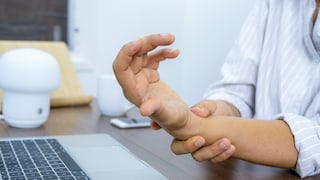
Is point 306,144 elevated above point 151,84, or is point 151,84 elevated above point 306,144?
point 151,84

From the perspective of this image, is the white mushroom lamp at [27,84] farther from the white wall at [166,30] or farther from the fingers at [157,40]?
the white wall at [166,30]

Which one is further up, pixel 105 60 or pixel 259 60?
pixel 259 60

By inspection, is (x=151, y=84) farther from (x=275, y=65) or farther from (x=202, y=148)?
(x=275, y=65)

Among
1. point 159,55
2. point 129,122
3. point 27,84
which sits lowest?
point 129,122

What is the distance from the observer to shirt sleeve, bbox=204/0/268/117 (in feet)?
3.59

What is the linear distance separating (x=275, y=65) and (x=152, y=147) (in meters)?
0.41

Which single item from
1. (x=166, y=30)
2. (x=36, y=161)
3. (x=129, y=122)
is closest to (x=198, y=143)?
(x=36, y=161)

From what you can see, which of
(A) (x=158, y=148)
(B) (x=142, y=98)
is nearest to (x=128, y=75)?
(B) (x=142, y=98)

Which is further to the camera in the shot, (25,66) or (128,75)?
(25,66)

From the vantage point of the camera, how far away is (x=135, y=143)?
87 cm

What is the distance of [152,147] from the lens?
0.84m

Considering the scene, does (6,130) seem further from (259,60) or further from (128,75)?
(259,60)

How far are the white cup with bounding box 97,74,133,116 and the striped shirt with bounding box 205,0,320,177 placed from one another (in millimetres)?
235

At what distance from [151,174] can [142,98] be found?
0.12m
